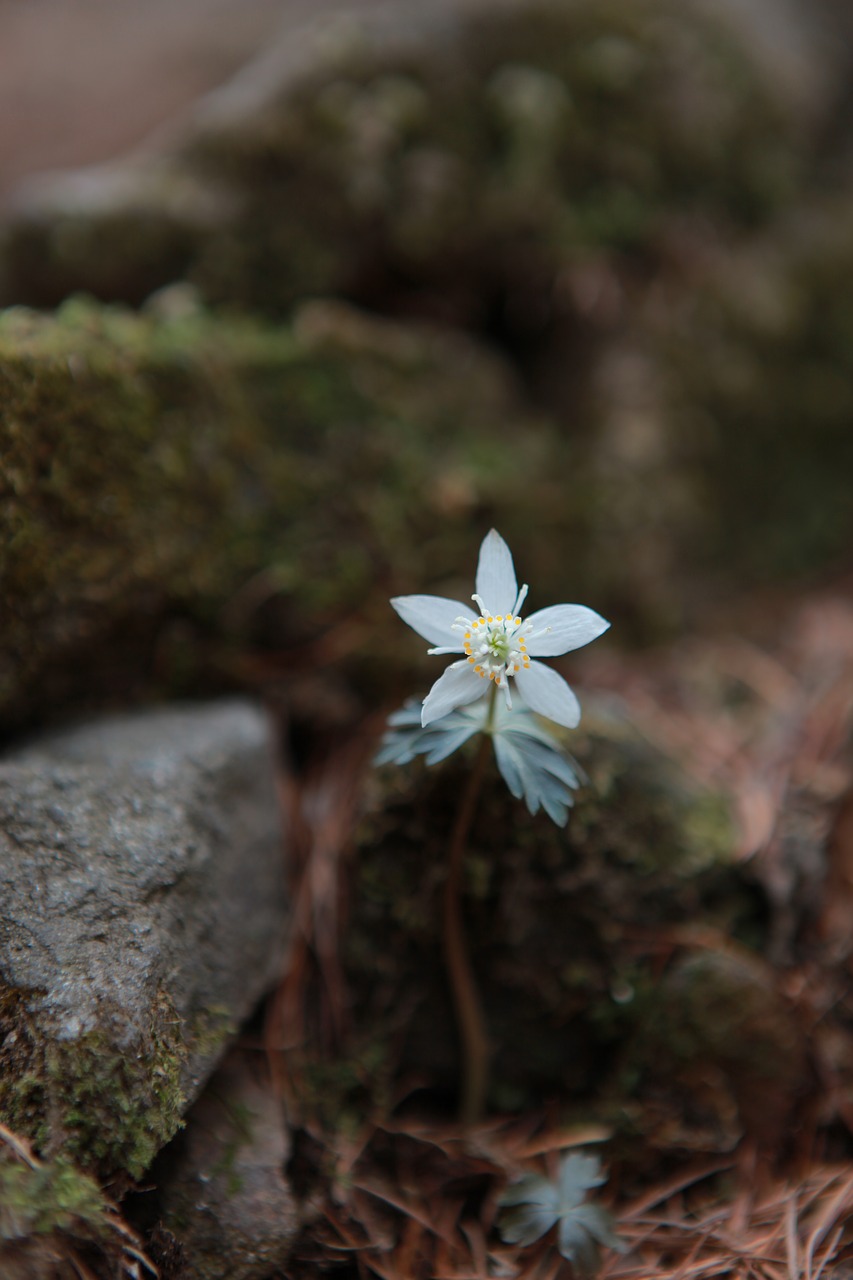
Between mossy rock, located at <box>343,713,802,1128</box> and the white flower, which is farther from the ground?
the white flower

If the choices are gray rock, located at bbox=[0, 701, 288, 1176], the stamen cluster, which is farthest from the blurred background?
the stamen cluster

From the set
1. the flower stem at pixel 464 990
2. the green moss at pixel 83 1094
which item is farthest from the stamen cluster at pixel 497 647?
the green moss at pixel 83 1094

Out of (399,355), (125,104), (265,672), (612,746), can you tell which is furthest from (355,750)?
(125,104)

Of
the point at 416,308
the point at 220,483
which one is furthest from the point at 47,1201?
the point at 416,308

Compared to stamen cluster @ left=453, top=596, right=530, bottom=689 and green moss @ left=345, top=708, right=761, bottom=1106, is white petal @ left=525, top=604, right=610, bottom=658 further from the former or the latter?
green moss @ left=345, top=708, right=761, bottom=1106

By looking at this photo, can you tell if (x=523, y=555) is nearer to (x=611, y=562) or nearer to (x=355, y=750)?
(x=611, y=562)

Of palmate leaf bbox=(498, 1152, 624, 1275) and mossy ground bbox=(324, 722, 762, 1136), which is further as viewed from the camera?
mossy ground bbox=(324, 722, 762, 1136)
